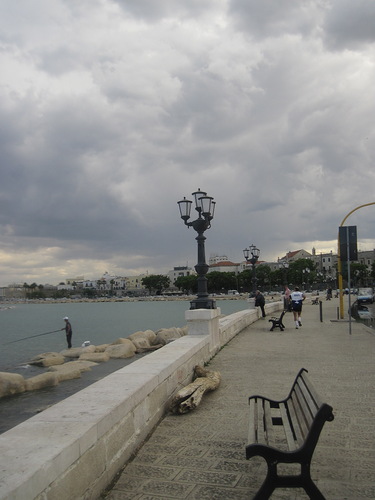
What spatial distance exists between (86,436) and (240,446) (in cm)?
183

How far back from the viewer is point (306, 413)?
11.5ft

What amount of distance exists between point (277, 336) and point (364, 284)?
431 feet

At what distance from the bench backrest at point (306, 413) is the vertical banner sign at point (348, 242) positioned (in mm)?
10443

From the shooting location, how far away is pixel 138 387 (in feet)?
14.7

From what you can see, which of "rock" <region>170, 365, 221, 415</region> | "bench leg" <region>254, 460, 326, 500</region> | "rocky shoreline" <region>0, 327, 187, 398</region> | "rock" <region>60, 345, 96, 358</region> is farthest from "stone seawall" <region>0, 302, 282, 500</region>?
"rock" <region>60, 345, 96, 358</region>

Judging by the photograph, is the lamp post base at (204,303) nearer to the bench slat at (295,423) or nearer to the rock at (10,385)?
the bench slat at (295,423)

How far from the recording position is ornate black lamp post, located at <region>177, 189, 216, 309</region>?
413 inches

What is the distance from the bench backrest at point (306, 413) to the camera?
2975 millimetres

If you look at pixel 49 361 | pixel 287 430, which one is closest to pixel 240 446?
pixel 287 430

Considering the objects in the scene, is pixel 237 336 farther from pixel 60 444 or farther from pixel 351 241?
pixel 60 444

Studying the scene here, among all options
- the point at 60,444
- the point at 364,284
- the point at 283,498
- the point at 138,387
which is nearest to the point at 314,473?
the point at 283,498

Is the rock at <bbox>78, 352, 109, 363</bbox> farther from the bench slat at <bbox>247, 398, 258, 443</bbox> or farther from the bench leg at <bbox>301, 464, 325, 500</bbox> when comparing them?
the bench leg at <bbox>301, 464, 325, 500</bbox>

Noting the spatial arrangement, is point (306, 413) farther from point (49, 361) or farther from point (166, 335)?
point (166, 335)

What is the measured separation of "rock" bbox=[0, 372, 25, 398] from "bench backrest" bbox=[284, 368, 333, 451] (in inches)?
492
